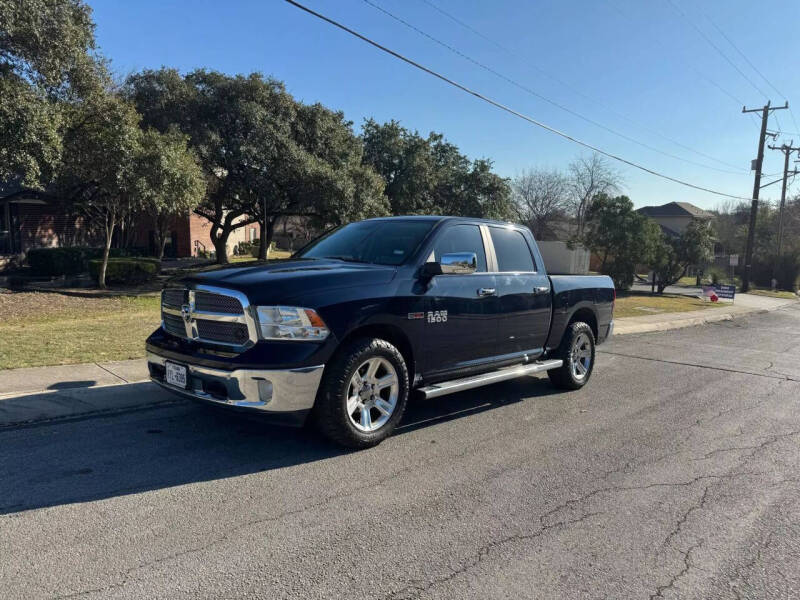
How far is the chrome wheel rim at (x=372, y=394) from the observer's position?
4570 mm

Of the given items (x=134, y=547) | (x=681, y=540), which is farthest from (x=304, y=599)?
(x=681, y=540)

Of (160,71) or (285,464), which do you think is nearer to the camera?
(285,464)

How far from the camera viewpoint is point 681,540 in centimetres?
348

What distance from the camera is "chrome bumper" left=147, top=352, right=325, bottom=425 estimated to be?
4.10m

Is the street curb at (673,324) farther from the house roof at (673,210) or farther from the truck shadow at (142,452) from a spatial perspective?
the house roof at (673,210)

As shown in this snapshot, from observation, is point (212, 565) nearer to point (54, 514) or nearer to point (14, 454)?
point (54, 514)

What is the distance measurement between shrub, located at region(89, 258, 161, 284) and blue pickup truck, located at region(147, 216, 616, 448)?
41.7 feet

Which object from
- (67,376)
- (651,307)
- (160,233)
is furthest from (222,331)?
(160,233)

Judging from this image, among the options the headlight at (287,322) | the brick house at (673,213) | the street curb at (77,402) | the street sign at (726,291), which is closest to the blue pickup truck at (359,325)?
the headlight at (287,322)

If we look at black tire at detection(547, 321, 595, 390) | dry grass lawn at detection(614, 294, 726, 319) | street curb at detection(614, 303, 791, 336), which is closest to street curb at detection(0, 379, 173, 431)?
black tire at detection(547, 321, 595, 390)

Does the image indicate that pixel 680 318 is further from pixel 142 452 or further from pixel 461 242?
pixel 142 452

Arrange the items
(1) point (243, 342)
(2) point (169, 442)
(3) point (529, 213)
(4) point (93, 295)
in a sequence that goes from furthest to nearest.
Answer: (3) point (529, 213), (4) point (93, 295), (2) point (169, 442), (1) point (243, 342)

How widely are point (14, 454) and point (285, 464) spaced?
Result: 2.02 m

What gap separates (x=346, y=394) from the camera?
4414mm
